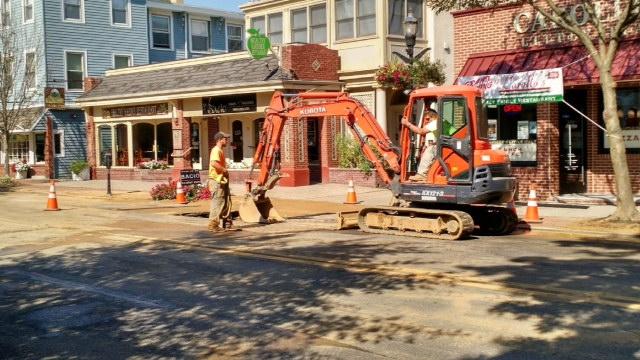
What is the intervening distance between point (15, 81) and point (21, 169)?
4.66m

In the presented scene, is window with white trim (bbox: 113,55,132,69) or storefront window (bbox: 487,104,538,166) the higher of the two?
window with white trim (bbox: 113,55,132,69)

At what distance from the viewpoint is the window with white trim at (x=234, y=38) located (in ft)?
142

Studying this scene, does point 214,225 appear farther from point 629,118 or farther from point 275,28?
point 275,28

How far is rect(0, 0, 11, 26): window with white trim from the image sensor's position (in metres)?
37.3

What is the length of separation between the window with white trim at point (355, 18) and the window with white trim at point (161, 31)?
16273 millimetres

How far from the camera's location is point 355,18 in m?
27.4

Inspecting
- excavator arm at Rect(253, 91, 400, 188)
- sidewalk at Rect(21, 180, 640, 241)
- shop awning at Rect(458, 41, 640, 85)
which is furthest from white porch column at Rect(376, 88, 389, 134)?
excavator arm at Rect(253, 91, 400, 188)

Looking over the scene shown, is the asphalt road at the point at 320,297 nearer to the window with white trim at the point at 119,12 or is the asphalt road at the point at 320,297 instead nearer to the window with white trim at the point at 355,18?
the window with white trim at the point at 355,18

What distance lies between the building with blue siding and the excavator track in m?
25.1

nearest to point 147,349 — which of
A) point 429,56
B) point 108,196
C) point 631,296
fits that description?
point 631,296

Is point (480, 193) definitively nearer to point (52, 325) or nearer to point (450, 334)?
point (450, 334)

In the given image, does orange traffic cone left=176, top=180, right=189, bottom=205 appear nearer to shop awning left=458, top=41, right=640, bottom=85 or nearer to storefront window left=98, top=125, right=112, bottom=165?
shop awning left=458, top=41, right=640, bottom=85

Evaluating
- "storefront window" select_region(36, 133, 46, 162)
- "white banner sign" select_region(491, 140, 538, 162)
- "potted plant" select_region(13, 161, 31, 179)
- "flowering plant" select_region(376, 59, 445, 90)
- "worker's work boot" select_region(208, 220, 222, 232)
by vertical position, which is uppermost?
"flowering plant" select_region(376, 59, 445, 90)

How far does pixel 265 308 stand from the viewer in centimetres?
779
